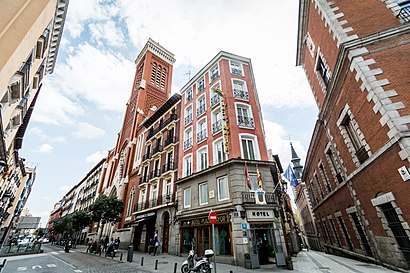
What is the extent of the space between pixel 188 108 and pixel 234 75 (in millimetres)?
6439

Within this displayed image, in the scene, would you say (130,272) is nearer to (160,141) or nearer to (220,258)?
(220,258)

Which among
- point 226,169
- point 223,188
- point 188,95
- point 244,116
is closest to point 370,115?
point 226,169

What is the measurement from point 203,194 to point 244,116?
777cm

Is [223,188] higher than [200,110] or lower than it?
lower

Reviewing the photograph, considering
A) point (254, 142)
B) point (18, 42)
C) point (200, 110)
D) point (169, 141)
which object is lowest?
point (254, 142)

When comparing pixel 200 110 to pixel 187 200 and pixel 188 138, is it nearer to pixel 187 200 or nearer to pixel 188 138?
pixel 188 138

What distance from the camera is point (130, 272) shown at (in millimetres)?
10555

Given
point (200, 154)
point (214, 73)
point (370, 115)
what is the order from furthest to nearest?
1. point (214, 73)
2. point (200, 154)
3. point (370, 115)

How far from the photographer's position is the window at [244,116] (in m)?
16.9

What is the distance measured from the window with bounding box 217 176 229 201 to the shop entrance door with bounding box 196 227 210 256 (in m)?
2.62

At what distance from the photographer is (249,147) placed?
52.9ft

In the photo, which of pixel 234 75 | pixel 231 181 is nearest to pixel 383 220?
pixel 231 181

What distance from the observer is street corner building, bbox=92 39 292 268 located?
42.5 feet

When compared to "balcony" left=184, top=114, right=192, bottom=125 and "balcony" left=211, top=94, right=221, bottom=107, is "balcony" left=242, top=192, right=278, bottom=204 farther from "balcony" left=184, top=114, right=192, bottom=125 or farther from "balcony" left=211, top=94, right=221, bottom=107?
"balcony" left=184, top=114, right=192, bottom=125
